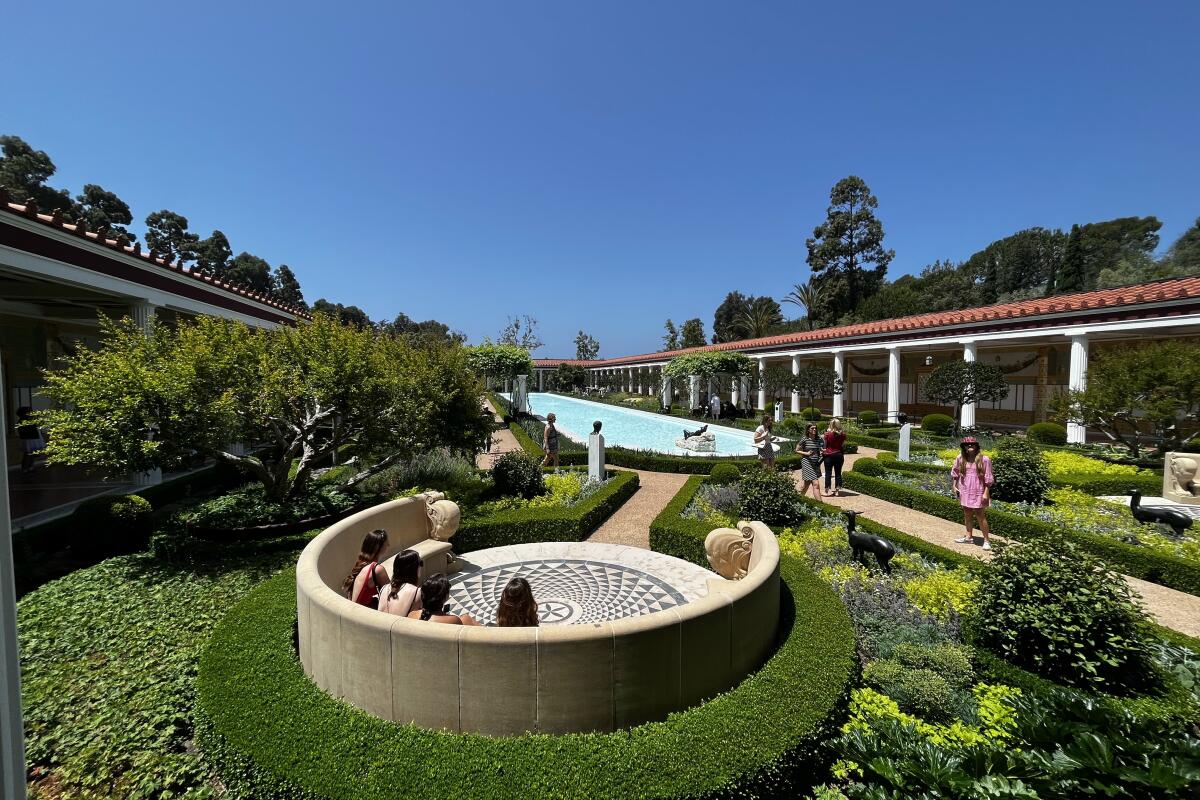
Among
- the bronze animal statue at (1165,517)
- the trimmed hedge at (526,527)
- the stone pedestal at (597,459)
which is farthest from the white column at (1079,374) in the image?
the trimmed hedge at (526,527)

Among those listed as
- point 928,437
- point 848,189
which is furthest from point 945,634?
point 848,189

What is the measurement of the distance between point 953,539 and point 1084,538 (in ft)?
5.40

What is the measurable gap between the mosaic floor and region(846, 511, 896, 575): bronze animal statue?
2.05 metres

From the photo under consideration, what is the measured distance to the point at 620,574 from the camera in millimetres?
7414

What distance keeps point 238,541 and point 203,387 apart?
2.55m

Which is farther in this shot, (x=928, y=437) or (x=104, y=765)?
(x=928, y=437)

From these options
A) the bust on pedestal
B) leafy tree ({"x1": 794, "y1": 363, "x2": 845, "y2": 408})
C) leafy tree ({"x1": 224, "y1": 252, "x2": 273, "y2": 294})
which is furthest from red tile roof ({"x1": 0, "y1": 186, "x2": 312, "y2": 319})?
leafy tree ({"x1": 224, "y1": 252, "x2": 273, "y2": 294})

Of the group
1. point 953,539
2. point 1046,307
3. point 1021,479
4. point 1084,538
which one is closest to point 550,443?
point 953,539

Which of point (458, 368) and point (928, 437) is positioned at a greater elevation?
point (458, 368)

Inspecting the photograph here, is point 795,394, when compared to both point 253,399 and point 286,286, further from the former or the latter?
point 286,286

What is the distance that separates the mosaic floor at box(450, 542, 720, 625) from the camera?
20.7 ft

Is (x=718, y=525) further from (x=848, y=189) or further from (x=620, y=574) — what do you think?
(x=848, y=189)

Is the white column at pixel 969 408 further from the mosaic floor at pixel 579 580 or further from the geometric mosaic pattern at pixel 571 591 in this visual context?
the geometric mosaic pattern at pixel 571 591

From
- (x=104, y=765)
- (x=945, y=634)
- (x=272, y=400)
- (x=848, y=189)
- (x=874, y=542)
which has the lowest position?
(x=104, y=765)
